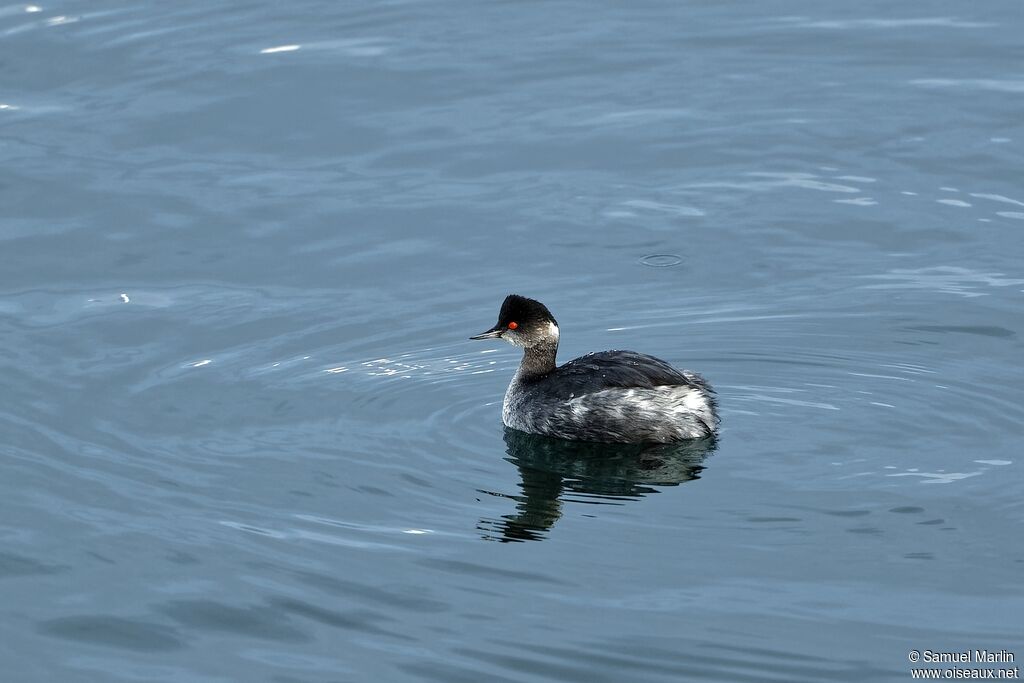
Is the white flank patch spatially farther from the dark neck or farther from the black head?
the dark neck

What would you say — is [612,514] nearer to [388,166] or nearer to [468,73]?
[388,166]

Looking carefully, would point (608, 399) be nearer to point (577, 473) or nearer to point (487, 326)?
point (577, 473)

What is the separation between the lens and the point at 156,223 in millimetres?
15961

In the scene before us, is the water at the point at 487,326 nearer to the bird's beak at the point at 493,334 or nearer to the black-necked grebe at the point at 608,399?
the black-necked grebe at the point at 608,399

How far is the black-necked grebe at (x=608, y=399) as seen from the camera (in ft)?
38.3

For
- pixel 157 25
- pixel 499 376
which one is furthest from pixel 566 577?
pixel 157 25

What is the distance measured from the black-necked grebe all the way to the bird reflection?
89mm

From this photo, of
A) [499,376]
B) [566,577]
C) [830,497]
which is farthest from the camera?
[499,376]

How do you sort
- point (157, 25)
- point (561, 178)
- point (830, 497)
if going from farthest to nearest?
point (157, 25), point (561, 178), point (830, 497)

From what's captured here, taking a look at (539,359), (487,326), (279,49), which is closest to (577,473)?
(539,359)

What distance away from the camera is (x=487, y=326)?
13.6m

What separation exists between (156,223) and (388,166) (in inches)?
95.8

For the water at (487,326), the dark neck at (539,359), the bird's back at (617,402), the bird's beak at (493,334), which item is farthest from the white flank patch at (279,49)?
the bird's back at (617,402)

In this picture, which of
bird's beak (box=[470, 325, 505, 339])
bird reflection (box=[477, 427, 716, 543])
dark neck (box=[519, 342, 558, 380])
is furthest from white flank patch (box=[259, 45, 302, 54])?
bird reflection (box=[477, 427, 716, 543])
